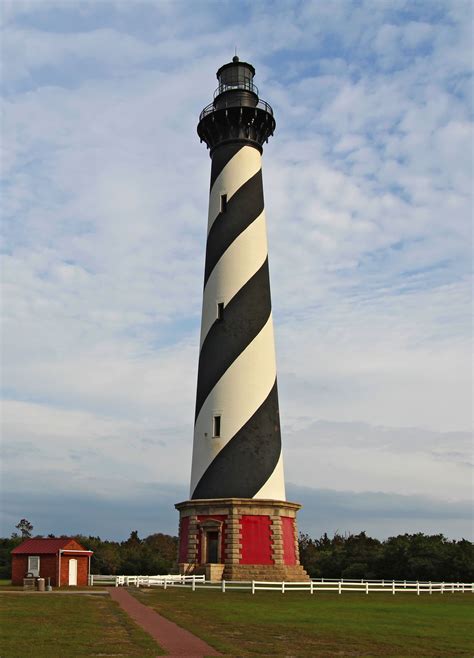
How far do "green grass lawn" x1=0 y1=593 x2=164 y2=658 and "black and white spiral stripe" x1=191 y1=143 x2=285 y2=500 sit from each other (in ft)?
37.3

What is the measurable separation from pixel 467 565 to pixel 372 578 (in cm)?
539

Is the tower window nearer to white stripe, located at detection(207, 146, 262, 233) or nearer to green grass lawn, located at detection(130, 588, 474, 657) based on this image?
white stripe, located at detection(207, 146, 262, 233)

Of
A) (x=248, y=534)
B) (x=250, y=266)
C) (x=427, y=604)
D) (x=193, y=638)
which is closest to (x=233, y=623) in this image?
(x=193, y=638)

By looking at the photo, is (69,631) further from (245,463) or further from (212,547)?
(245,463)

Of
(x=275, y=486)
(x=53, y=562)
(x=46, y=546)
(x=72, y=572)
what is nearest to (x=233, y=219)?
(x=275, y=486)

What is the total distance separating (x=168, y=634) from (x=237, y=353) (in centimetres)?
1952

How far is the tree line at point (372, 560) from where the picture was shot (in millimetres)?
37188

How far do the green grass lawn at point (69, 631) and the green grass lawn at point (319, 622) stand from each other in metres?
1.32

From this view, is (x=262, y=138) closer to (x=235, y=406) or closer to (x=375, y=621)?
(x=235, y=406)

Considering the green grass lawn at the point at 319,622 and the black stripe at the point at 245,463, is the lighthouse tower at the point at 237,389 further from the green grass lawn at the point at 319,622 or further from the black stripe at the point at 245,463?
the green grass lawn at the point at 319,622

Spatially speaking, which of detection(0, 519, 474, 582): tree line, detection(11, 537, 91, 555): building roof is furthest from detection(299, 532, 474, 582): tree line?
detection(11, 537, 91, 555): building roof

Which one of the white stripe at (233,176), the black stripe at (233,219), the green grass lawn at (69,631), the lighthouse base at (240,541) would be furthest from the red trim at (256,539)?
the white stripe at (233,176)

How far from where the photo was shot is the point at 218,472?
3167 centimetres

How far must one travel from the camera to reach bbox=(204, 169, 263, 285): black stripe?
34438 mm
